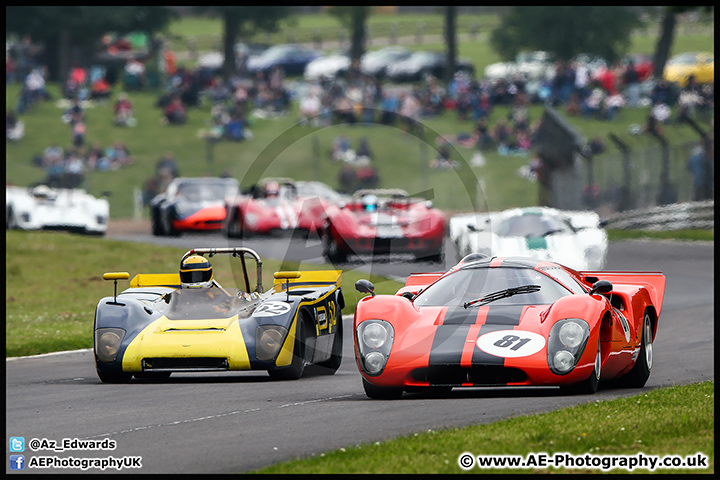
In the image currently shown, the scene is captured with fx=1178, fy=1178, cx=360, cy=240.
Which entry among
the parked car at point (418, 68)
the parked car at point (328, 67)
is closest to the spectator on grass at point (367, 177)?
the parked car at point (328, 67)

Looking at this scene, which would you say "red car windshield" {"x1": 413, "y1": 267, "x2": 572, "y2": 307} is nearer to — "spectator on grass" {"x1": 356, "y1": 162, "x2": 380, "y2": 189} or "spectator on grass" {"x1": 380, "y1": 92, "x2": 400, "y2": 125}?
"spectator on grass" {"x1": 356, "y1": 162, "x2": 380, "y2": 189}

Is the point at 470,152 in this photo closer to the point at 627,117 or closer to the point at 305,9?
the point at 627,117

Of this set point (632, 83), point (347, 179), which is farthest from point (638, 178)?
point (632, 83)

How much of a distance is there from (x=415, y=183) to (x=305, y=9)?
39768 millimetres

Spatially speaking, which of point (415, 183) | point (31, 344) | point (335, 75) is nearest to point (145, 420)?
point (31, 344)

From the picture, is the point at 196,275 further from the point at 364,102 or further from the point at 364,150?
the point at 364,102

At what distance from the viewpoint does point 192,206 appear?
25.9 m

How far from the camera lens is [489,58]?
180 feet

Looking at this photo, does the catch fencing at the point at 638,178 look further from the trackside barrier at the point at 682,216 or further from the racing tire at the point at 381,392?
the racing tire at the point at 381,392

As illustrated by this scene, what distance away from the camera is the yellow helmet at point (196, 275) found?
35.8ft

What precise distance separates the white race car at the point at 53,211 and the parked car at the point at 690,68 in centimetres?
1938

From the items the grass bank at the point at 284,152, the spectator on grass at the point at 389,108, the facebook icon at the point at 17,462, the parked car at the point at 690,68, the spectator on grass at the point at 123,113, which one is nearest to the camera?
the facebook icon at the point at 17,462

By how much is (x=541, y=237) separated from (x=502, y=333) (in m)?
9.96

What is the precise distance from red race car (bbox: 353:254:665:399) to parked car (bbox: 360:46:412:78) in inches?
1529
